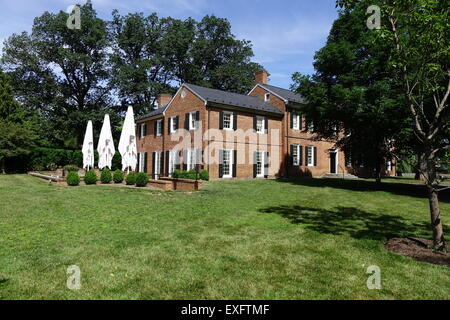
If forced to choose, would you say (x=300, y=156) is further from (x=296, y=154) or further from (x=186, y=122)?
(x=186, y=122)

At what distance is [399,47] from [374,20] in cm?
72

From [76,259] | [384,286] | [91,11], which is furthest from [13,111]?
[384,286]

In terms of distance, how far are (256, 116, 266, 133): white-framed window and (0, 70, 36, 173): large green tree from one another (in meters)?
18.5

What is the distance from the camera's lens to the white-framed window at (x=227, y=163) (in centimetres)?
2086

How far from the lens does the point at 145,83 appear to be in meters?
37.5

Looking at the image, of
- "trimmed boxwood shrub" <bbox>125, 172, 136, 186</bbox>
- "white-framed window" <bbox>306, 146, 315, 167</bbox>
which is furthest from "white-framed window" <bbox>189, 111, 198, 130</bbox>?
"white-framed window" <bbox>306, 146, 315, 167</bbox>

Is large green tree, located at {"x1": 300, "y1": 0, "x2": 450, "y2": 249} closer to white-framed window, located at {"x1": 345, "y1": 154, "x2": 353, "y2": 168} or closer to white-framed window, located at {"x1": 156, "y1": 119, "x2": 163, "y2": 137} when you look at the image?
white-framed window, located at {"x1": 345, "y1": 154, "x2": 353, "y2": 168}

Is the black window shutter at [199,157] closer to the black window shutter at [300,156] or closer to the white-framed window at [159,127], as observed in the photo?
the white-framed window at [159,127]

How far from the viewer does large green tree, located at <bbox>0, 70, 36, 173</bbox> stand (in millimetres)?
22422

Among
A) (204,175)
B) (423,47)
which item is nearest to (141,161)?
(204,175)

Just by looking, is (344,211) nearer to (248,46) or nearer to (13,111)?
(13,111)

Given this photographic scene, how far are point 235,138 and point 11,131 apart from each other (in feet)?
58.1

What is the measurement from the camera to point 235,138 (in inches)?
839

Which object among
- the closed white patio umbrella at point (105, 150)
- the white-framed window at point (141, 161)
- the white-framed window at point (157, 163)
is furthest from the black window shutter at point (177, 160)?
the closed white patio umbrella at point (105, 150)
